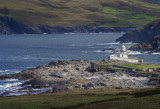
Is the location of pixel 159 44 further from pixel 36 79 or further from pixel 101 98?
pixel 101 98

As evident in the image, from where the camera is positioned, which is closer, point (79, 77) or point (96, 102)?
point (96, 102)

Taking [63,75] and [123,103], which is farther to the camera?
[63,75]

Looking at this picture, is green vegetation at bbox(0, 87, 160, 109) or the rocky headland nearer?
green vegetation at bbox(0, 87, 160, 109)

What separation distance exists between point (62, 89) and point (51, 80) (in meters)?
11.5

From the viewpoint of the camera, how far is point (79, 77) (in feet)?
292

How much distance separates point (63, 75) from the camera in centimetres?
9175

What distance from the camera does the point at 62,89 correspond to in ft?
250

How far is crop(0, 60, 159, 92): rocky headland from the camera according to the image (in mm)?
77562

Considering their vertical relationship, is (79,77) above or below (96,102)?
below

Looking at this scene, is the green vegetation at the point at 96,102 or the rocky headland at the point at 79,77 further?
the rocky headland at the point at 79,77

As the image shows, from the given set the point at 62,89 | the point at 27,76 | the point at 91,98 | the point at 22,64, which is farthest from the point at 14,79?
the point at 91,98

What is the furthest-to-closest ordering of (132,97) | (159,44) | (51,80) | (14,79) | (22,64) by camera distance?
(159,44) < (22,64) < (14,79) < (51,80) < (132,97)

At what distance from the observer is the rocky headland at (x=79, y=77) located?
7756 centimetres

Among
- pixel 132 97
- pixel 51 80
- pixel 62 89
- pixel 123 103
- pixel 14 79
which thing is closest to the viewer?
pixel 123 103
